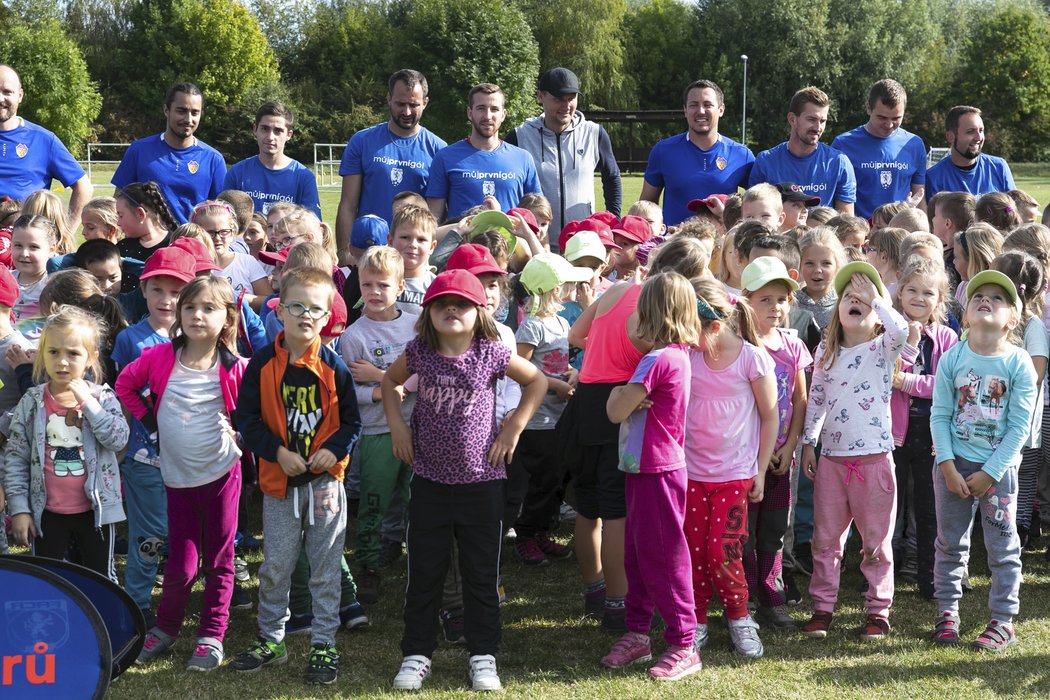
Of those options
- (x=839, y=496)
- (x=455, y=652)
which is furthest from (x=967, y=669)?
(x=455, y=652)

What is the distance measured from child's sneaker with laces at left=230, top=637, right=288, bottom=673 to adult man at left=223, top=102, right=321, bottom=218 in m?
4.38

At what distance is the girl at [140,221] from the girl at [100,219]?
99mm

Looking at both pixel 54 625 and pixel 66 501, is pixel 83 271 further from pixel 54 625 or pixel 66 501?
pixel 54 625

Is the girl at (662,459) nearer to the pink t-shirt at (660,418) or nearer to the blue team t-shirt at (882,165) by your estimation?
the pink t-shirt at (660,418)

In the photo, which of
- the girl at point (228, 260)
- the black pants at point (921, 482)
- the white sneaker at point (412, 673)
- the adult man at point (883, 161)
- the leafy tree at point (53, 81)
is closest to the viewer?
the white sneaker at point (412, 673)

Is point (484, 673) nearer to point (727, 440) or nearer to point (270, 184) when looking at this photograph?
point (727, 440)

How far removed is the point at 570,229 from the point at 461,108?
42580mm

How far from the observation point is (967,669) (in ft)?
14.7

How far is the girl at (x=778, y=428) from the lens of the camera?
4.84 m

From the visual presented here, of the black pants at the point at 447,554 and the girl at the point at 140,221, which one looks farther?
the girl at the point at 140,221

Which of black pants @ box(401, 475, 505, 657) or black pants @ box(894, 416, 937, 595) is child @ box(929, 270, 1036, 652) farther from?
black pants @ box(401, 475, 505, 657)

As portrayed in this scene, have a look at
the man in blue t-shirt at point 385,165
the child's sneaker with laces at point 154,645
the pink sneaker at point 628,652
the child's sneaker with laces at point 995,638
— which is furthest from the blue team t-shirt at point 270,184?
the child's sneaker with laces at point 995,638

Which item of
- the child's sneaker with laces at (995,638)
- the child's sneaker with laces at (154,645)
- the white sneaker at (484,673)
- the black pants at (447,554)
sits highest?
the black pants at (447,554)

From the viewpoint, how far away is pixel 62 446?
464cm
